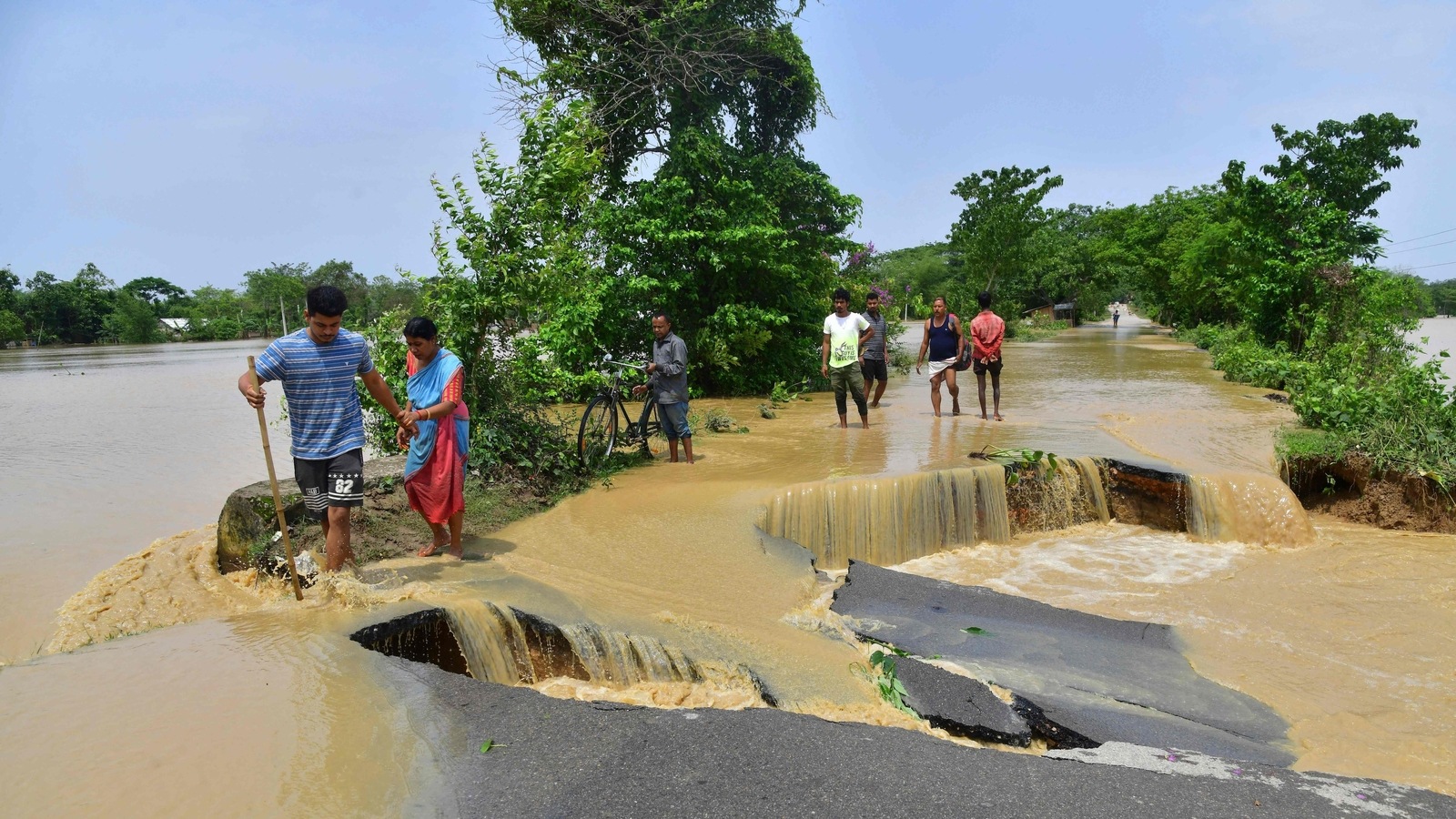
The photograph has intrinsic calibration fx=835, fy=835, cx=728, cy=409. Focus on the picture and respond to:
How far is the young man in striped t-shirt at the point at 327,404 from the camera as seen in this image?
4.57 m

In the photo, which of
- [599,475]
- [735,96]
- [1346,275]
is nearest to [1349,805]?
[599,475]

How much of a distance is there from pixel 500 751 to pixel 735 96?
14.6 metres

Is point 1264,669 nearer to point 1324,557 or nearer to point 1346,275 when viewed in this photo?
point 1324,557

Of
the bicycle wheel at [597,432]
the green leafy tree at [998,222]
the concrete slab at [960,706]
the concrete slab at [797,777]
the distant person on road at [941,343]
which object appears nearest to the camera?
the concrete slab at [797,777]

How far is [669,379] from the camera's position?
8.48 meters

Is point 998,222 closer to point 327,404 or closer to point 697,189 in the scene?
point 697,189

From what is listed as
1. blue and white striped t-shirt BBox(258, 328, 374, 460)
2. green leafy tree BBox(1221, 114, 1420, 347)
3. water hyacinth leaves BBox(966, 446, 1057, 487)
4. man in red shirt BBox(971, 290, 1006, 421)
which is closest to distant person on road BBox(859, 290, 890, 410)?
man in red shirt BBox(971, 290, 1006, 421)

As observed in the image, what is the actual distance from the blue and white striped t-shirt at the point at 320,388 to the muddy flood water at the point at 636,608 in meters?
0.81

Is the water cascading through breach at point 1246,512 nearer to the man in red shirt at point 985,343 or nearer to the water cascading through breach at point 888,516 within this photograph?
the water cascading through breach at point 888,516

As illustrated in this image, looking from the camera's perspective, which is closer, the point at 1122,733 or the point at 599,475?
the point at 1122,733

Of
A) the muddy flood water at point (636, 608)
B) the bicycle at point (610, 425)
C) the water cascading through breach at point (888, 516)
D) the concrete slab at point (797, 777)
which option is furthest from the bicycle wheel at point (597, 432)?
the concrete slab at point (797, 777)

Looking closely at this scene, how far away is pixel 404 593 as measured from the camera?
4.79 metres

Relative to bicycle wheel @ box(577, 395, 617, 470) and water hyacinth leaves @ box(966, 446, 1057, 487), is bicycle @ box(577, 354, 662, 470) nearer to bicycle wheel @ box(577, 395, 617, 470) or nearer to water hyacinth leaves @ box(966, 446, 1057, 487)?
bicycle wheel @ box(577, 395, 617, 470)

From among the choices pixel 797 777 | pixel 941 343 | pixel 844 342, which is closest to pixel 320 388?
pixel 797 777
